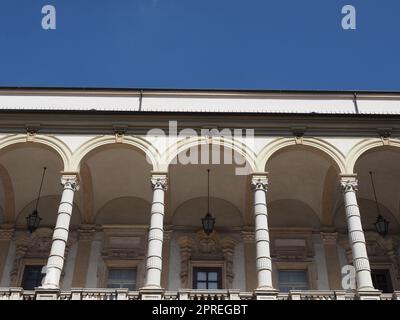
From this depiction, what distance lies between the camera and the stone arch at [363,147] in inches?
656

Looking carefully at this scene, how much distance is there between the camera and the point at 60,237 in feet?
49.2

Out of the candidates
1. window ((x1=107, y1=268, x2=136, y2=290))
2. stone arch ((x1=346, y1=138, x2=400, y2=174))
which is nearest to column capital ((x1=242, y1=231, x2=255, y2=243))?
window ((x1=107, y1=268, x2=136, y2=290))

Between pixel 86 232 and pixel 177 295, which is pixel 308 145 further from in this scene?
pixel 86 232

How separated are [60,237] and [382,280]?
1060 centimetres

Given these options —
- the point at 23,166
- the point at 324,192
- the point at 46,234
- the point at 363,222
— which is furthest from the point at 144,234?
the point at 363,222

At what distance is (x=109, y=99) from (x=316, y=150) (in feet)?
23.5

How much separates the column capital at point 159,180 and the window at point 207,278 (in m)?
3.89

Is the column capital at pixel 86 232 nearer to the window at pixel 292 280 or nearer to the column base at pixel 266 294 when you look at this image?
the window at pixel 292 280

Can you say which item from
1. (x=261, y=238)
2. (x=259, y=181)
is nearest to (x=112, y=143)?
(x=259, y=181)

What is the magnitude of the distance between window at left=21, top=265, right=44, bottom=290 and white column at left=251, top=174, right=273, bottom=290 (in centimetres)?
778

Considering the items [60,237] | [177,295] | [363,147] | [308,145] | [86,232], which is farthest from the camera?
[86,232]

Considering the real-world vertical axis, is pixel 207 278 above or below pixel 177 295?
above

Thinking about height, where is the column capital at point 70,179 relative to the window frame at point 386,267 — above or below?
above

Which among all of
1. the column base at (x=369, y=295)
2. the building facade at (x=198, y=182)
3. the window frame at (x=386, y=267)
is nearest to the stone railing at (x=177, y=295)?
the column base at (x=369, y=295)
